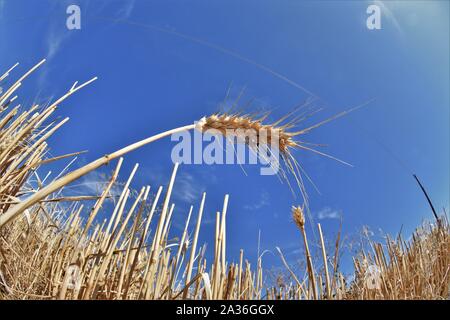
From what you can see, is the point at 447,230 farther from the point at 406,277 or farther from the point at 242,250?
the point at 242,250

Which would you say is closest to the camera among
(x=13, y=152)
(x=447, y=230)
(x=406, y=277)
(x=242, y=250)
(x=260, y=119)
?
(x=260, y=119)

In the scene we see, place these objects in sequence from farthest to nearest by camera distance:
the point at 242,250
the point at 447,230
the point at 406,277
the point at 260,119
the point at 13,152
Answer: the point at 447,230, the point at 406,277, the point at 242,250, the point at 13,152, the point at 260,119

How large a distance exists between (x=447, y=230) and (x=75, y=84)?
2.82 meters

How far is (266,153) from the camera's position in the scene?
3.87 feet
